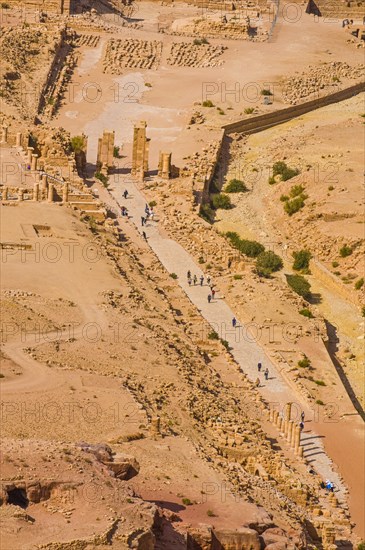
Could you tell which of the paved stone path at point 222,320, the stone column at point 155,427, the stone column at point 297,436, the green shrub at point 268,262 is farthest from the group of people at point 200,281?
the stone column at point 155,427

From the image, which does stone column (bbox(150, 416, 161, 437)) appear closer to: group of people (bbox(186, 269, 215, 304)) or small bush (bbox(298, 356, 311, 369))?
small bush (bbox(298, 356, 311, 369))

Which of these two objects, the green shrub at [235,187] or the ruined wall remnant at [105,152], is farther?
the green shrub at [235,187]

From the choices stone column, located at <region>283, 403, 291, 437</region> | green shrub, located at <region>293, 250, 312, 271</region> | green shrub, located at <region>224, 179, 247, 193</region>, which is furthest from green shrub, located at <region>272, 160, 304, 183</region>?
stone column, located at <region>283, 403, 291, 437</region>

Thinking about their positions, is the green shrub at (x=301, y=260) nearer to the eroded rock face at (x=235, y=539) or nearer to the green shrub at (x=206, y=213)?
the green shrub at (x=206, y=213)

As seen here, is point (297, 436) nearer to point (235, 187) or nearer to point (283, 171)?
point (235, 187)

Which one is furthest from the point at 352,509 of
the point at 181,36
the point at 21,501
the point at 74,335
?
the point at 181,36

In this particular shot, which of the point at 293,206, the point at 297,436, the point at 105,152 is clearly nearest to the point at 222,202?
the point at 293,206
